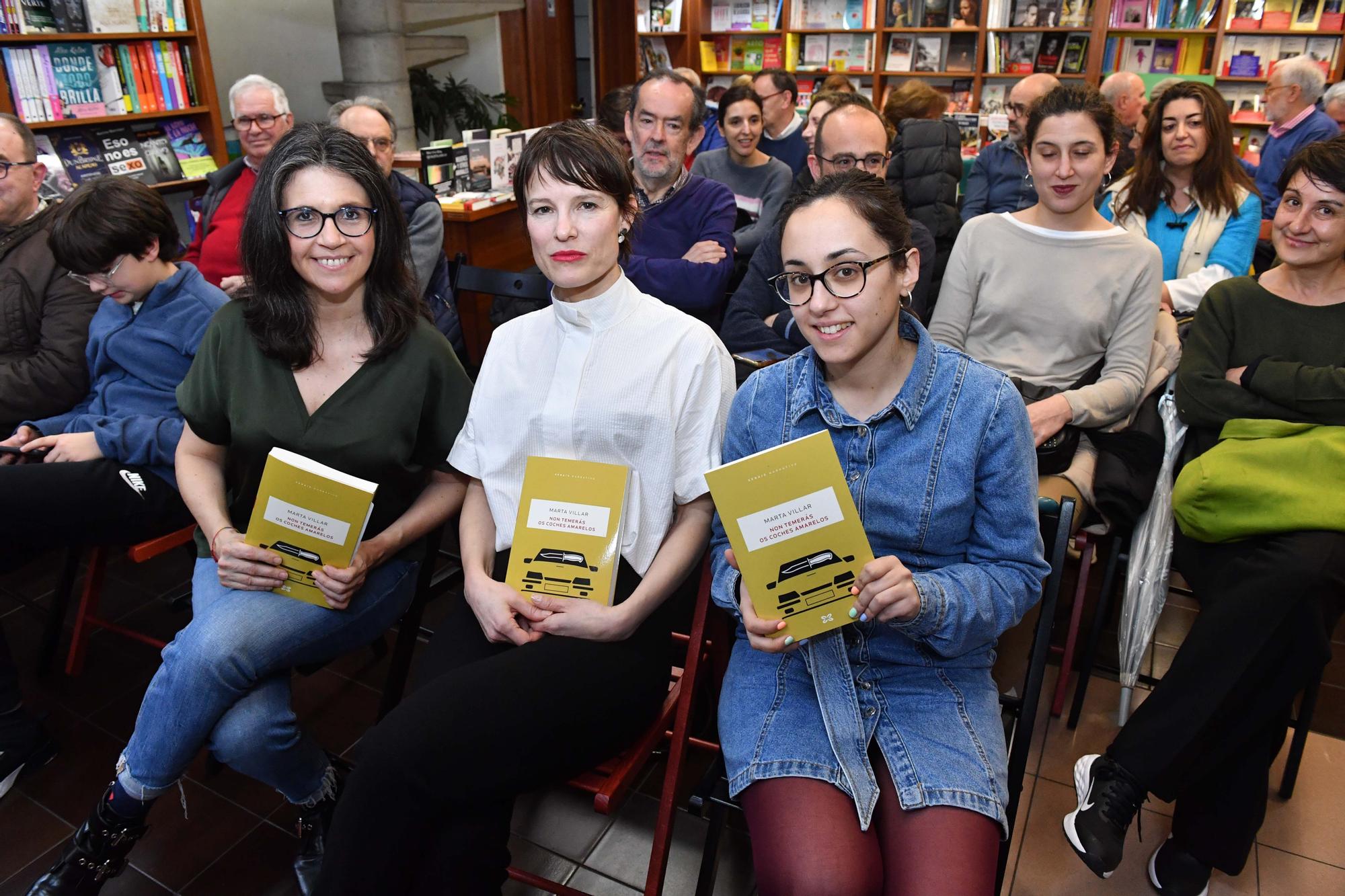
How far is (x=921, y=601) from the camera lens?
135 cm

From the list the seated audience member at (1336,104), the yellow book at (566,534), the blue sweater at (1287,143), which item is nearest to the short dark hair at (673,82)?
the yellow book at (566,534)

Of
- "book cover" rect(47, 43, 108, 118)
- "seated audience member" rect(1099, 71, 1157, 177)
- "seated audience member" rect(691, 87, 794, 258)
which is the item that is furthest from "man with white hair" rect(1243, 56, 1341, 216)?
"book cover" rect(47, 43, 108, 118)

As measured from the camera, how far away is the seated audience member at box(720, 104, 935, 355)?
2.60 metres

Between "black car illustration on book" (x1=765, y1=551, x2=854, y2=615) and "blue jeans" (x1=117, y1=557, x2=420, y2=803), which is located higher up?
"black car illustration on book" (x1=765, y1=551, x2=854, y2=615)

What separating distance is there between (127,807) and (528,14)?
7633mm

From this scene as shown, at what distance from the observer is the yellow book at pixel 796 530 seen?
131cm

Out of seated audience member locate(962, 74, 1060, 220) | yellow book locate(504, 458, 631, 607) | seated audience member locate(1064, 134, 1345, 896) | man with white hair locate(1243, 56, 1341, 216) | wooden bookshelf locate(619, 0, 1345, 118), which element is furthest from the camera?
wooden bookshelf locate(619, 0, 1345, 118)

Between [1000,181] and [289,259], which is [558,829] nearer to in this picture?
[289,259]

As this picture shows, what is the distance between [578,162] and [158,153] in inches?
170

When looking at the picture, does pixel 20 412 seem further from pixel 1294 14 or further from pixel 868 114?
pixel 1294 14

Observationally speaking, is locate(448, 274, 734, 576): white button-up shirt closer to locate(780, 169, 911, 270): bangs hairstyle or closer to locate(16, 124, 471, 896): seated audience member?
locate(16, 124, 471, 896): seated audience member

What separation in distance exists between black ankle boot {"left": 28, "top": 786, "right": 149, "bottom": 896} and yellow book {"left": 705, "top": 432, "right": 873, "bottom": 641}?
1.33 m

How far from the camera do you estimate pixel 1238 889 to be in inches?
75.6

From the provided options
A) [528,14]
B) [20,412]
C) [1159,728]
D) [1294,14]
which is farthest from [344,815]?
[528,14]
